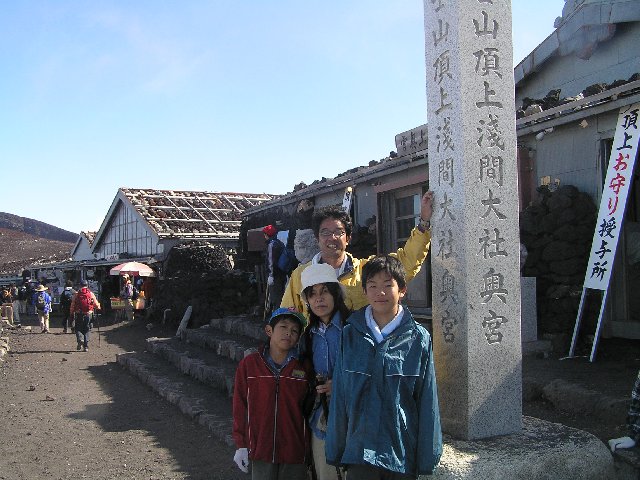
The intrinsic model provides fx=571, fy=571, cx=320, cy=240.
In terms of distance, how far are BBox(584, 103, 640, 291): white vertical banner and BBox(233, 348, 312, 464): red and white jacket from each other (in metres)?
4.25

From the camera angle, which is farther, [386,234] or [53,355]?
[53,355]

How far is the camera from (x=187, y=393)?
337 inches

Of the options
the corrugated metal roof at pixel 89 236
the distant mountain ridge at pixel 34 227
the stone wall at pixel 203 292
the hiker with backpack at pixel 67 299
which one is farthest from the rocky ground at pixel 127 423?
the distant mountain ridge at pixel 34 227

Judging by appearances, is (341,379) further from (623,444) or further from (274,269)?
(274,269)

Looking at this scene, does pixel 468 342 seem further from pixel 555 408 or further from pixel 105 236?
pixel 105 236

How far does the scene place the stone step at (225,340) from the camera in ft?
31.8

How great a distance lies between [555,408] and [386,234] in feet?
17.7

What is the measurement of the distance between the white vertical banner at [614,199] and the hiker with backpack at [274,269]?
385 centimetres

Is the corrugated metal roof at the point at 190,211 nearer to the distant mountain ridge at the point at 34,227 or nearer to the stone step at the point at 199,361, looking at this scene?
the stone step at the point at 199,361

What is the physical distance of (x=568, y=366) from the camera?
241 inches

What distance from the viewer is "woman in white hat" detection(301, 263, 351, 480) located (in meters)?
2.99

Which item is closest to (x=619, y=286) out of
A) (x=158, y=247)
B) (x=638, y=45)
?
(x=638, y=45)

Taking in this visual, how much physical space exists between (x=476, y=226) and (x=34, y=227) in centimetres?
5272

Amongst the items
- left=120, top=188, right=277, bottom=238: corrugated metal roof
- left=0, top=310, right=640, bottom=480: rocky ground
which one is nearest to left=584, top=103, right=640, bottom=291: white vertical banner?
left=0, top=310, right=640, bottom=480: rocky ground
